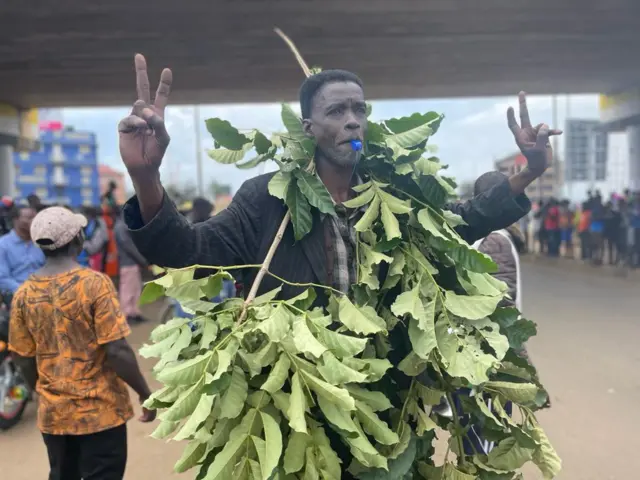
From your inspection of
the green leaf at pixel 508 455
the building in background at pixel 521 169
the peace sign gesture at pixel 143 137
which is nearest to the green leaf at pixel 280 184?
the peace sign gesture at pixel 143 137

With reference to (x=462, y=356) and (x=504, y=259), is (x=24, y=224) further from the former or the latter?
(x=462, y=356)

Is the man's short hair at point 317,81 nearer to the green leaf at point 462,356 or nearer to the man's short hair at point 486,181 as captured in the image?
the green leaf at point 462,356

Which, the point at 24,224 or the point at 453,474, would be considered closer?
the point at 453,474

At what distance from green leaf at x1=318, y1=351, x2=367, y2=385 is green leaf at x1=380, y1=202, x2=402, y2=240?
455mm

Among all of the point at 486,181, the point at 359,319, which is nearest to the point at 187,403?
the point at 359,319

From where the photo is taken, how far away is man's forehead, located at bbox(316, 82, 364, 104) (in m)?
1.89

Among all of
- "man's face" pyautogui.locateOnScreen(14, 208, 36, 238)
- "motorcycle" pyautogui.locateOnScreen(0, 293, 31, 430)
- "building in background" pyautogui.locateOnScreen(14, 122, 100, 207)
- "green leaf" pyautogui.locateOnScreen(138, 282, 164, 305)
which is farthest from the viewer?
"building in background" pyautogui.locateOnScreen(14, 122, 100, 207)

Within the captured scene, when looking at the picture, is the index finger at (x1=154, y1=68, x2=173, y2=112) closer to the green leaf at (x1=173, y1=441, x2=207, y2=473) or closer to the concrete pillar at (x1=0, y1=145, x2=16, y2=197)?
the green leaf at (x1=173, y1=441, x2=207, y2=473)

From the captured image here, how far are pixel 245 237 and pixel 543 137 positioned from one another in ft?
3.29

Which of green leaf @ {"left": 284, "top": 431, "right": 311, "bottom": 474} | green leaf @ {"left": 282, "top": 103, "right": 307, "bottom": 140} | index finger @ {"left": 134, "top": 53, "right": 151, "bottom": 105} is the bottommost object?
green leaf @ {"left": 284, "top": 431, "right": 311, "bottom": 474}

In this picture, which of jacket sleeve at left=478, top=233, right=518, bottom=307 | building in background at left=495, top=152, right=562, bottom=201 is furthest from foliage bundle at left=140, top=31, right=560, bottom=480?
jacket sleeve at left=478, top=233, right=518, bottom=307

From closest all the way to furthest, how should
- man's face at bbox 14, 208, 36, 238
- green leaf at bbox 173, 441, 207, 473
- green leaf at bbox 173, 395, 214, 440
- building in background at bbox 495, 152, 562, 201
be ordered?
1. green leaf at bbox 173, 395, 214, 440
2. green leaf at bbox 173, 441, 207, 473
3. building in background at bbox 495, 152, 562, 201
4. man's face at bbox 14, 208, 36, 238

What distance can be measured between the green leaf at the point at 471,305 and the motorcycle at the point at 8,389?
427 centimetres

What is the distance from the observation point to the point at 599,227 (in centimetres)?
1482
